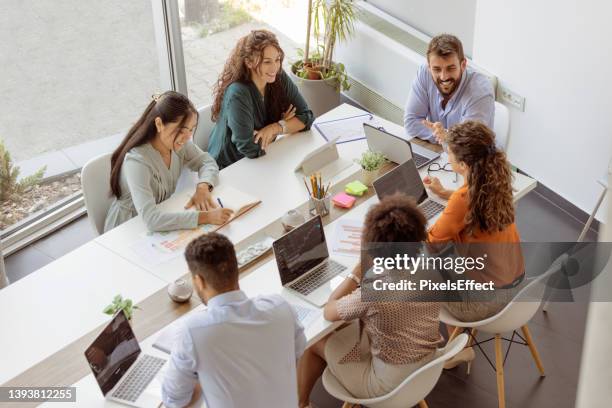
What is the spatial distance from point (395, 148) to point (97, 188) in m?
1.58

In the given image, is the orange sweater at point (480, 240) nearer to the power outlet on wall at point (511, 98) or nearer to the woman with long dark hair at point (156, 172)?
the woman with long dark hair at point (156, 172)

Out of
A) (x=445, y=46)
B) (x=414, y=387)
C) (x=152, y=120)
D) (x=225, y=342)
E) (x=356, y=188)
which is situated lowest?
(x=414, y=387)

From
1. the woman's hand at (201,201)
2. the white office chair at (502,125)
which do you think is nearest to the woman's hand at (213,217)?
the woman's hand at (201,201)

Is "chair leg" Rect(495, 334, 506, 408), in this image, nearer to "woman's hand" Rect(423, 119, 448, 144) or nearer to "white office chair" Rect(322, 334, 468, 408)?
"white office chair" Rect(322, 334, 468, 408)

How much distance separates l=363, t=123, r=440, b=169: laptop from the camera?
3602 mm

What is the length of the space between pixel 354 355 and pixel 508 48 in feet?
9.23

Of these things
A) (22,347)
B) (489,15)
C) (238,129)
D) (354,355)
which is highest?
(489,15)

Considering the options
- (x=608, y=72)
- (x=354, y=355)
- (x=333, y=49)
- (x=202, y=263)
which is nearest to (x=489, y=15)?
Result: (x=608, y=72)

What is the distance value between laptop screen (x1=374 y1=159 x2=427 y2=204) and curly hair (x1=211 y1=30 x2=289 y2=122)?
0.99 meters

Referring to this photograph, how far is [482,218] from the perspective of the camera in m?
2.90

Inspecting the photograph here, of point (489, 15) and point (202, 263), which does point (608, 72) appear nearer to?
point (489, 15)

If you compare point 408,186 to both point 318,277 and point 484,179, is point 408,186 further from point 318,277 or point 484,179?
point 318,277

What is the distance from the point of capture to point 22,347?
8.44 feet

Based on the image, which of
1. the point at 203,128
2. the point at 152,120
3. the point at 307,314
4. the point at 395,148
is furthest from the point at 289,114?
the point at 307,314
